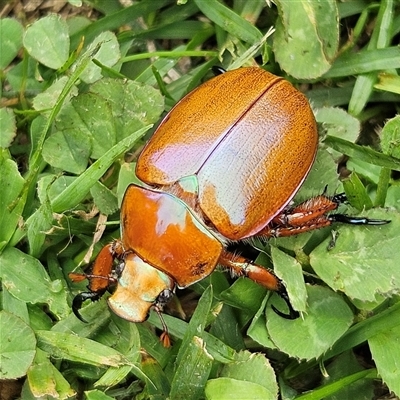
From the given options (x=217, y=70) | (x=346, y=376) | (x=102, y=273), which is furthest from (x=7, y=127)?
(x=346, y=376)

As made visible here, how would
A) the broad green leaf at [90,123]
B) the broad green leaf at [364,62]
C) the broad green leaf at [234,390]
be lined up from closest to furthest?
the broad green leaf at [234,390] → the broad green leaf at [90,123] → the broad green leaf at [364,62]

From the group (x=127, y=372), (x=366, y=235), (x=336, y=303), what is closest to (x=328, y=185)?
(x=366, y=235)

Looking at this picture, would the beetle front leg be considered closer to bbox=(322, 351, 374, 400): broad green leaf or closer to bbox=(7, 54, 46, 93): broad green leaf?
bbox=(322, 351, 374, 400): broad green leaf

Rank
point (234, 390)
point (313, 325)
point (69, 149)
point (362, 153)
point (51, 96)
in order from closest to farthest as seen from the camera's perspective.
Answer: point (234, 390) → point (313, 325) → point (362, 153) → point (69, 149) → point (51, 96)

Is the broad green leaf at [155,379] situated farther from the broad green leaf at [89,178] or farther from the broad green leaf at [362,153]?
the broad green leaf at [362,153]

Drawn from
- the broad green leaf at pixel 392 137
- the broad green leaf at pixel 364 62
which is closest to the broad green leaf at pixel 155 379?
the broad green leaf at pixel 392 137

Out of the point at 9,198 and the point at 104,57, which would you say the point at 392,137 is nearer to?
the point at 104,57

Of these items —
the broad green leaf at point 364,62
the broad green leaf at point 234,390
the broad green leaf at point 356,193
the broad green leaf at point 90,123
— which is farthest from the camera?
the broad green leaf at point 364,62

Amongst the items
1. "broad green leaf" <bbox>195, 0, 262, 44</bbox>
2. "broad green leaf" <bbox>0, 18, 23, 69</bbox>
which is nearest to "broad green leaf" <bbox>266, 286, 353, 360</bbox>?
"broad green leaf" <bbox>195, 0, 262, 44</bbox>
